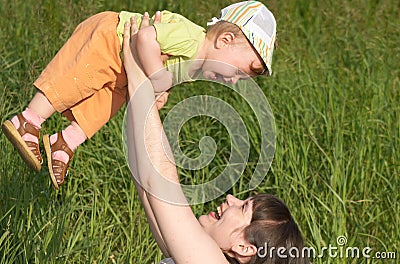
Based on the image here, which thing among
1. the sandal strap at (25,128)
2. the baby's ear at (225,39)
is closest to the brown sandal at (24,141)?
the sandal strap at (25,128)

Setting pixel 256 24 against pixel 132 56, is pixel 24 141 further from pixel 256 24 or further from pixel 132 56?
pixel 256 24

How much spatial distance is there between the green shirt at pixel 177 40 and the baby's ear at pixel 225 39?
0.06m

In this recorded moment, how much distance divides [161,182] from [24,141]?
0.51 m

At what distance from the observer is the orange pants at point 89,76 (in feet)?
9.98

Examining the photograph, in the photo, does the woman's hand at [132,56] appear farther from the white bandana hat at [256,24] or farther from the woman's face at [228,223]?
the woman's face at [228,223]

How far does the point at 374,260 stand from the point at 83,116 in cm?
156

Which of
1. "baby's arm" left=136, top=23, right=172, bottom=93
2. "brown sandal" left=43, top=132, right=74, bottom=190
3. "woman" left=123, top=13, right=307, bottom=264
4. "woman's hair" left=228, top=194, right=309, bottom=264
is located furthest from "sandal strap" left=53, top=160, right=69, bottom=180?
"woman's hair" left=228, top=194, right=309, bottom=264

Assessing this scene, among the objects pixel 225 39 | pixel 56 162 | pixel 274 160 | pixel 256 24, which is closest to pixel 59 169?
pixel 56 162

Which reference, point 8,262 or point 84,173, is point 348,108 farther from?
point 8,262

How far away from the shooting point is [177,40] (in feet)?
9.68

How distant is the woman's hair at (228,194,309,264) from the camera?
114 inches

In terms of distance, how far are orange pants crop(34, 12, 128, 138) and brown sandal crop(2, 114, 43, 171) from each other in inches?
4.3

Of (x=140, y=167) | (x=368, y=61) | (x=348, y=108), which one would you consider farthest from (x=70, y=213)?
(x=368, y=61)

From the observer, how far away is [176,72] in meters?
3.05
